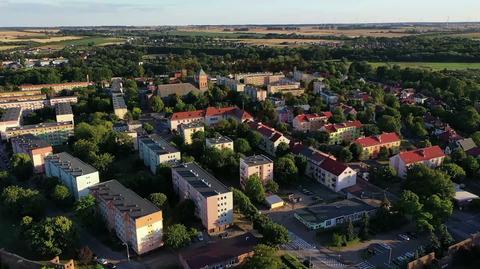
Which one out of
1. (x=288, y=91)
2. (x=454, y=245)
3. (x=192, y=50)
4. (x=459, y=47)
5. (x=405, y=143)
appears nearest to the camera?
(x=454, y=245)

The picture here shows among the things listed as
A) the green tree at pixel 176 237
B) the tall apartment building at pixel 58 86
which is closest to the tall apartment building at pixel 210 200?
the green tree at pixel 176 237

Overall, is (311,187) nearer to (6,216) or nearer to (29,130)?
(6,216)

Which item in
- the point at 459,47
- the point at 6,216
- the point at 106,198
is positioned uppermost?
the point at 459,47

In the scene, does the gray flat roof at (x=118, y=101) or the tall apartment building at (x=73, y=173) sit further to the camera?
the gray flat roof at (x=118, y=101)

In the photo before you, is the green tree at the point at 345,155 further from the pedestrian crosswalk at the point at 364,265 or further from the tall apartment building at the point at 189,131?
the pedestrian crosswalk at the point at 364,265

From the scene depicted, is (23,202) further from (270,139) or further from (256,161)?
(270,139)

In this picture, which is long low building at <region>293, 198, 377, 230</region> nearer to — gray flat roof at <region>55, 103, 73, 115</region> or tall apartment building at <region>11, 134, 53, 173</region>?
tall apartment building at <region>11, 134, 53, 173</region>

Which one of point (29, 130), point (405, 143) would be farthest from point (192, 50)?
point (405, 143)
